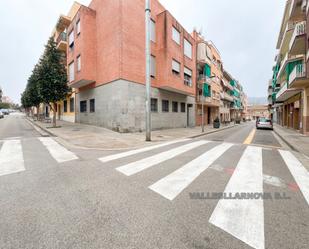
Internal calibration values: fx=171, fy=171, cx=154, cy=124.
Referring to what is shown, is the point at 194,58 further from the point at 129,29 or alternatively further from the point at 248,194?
the point at 248,194

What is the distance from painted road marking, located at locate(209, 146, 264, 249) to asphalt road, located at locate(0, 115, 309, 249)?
0.01m

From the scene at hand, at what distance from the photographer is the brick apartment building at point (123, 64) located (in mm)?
13398

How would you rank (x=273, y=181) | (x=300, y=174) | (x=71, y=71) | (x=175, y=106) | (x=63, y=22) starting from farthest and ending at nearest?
(x=63, y=22) < (x=175, y=106) < (x=71, y=71) < (x=300, y=174) < (x=273, y=181)

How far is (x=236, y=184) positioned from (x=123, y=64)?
12.0 metres

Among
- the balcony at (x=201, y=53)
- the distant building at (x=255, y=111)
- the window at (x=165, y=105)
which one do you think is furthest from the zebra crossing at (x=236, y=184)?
the distant building at (x=255, y=111)

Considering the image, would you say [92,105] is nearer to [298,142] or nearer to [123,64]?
[123,64]

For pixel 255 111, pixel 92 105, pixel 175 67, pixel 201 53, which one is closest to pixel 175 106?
pixel 175 67

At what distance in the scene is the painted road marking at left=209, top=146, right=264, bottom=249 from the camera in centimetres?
209

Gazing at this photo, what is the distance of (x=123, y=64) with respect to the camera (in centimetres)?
1325

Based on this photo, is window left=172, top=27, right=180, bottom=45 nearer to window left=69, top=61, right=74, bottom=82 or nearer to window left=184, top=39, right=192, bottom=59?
window left=184, top=39, right=192, bottom=59

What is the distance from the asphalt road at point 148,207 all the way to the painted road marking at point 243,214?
0.01 m

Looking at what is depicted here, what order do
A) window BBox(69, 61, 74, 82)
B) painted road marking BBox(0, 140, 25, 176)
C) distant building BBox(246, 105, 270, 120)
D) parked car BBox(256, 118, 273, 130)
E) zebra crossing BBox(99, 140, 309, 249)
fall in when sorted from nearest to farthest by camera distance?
zebra crossing BBox(99, 140, 309, 249) < painted road marking BBox(0, 140, 25, 176) < window BBox(69, 61, 74, 82) < parked car BBox(256, 118, 273, 130) < distant building BBox(246, 105, 270, 120)

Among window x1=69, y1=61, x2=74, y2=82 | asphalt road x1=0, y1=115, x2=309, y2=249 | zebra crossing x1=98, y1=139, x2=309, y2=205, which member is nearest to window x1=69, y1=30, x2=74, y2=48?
window x1=69, y1=61, x2=74, y2=82

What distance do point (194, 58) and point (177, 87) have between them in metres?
7.54
